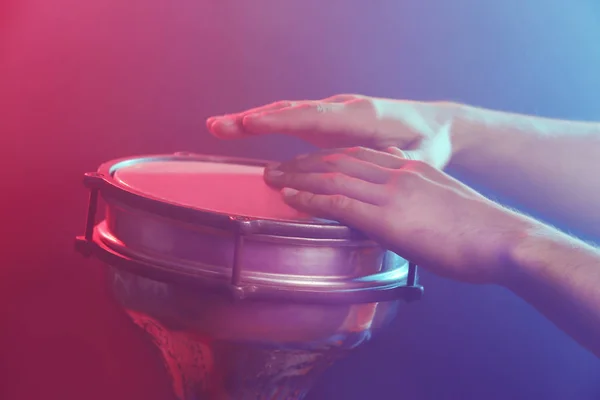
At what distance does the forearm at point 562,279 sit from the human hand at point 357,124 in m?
0.30

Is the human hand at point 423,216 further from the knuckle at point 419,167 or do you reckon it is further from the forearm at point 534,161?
the forearm at point 534,161

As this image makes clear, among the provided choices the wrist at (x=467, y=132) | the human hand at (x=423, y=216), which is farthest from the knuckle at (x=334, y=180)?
the wrist at (x=467, y=132)

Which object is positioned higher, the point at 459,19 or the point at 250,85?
the point at 459,19

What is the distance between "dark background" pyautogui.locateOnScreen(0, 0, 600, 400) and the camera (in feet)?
4.27

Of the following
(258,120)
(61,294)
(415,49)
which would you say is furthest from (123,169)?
(415,49)

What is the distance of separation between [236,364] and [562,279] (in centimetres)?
41

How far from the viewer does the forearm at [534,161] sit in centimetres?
111

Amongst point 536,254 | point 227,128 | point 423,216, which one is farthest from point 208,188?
point 536,254

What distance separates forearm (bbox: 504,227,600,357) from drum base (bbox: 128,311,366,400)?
24 cm

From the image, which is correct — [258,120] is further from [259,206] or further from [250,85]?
[250,85]

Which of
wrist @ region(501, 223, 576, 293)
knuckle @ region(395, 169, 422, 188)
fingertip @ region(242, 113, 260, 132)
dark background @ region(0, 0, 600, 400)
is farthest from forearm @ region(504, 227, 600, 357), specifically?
dark background @ region(0, 0, 600, 400)

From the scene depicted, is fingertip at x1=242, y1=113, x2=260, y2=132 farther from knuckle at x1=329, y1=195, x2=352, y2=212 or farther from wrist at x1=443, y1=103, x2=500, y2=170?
wrist at x1=443, y1=103, x2=500, y2=170

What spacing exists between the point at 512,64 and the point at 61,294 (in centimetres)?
116

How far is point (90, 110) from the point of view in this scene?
132 centimetres
